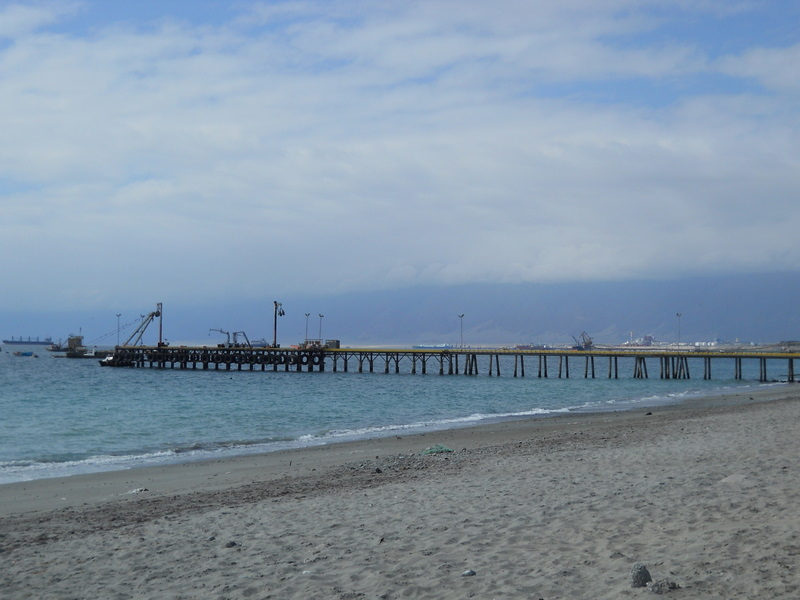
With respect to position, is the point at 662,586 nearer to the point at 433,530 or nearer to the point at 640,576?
the point at 640,576

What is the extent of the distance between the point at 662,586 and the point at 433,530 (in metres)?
2.86

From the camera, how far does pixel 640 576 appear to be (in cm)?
589

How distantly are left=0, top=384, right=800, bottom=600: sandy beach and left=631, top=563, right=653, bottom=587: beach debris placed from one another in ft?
0.22

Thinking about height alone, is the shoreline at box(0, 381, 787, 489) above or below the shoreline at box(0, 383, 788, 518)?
below

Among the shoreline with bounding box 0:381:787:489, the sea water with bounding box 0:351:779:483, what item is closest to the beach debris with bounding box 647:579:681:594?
the shoreline with bounding box 0:381:787:489

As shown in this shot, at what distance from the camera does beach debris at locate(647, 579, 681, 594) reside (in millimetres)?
5703

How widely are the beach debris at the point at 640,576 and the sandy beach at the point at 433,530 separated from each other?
2.6 inches

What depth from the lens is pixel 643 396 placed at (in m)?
46.6

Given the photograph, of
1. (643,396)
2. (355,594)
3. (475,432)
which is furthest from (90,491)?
(643,396)

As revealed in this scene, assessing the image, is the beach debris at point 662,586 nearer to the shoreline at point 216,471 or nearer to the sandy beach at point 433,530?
the sandy beach at point 433,530

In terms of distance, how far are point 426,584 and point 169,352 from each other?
294ft

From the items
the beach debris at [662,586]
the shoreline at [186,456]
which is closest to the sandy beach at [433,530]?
the beach debris at [662,586]

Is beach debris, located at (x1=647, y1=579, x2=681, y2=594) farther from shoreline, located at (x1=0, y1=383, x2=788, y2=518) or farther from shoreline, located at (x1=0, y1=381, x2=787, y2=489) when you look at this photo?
shoreline, located at (x1=0, y1=381, x2=787, y2=489)

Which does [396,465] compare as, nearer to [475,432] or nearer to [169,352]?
[475,432]
